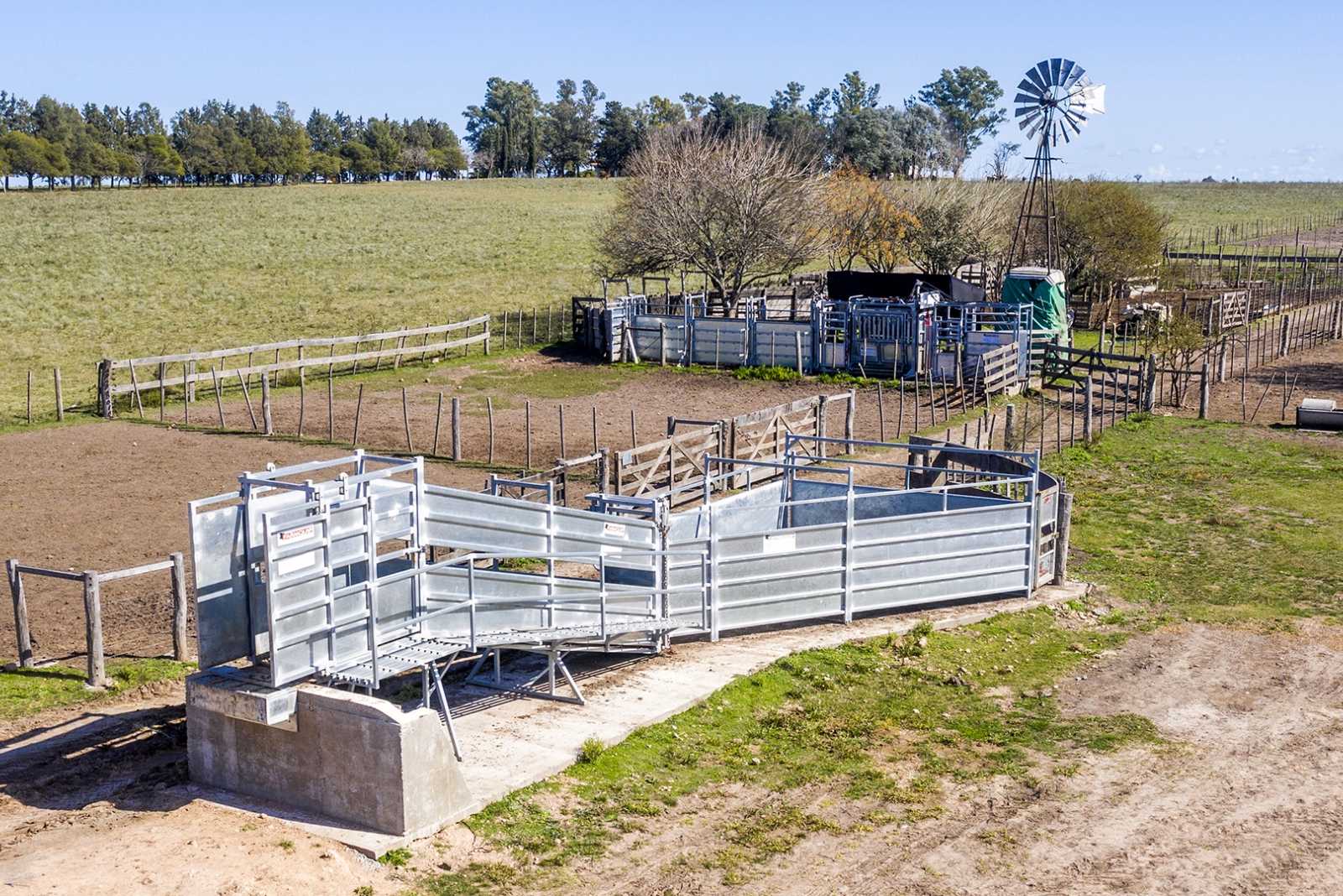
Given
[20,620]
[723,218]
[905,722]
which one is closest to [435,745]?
[905,722]

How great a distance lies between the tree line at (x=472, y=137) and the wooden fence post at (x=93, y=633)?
83.0 m

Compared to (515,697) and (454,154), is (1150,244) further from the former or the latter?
(454,154)

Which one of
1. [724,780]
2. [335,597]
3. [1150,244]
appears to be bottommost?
[724,780]

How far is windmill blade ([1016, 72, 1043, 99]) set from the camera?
42.8m

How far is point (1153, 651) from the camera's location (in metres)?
14.5

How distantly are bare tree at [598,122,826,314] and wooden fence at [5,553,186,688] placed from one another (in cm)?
2958

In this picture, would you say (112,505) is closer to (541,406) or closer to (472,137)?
(541,406)

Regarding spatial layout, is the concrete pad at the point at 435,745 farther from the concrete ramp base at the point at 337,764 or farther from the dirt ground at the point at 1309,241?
the dirt ground at the point at 1309,241

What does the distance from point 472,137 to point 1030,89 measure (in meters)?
139

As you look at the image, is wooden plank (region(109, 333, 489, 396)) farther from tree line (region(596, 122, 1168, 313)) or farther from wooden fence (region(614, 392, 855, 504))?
wooden fence (region(614, 392, 855, 504))

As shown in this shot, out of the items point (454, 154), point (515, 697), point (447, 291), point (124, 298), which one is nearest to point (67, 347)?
point (124, 298)

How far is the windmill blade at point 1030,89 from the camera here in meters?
42.8

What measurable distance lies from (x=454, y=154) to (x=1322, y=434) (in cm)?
13953

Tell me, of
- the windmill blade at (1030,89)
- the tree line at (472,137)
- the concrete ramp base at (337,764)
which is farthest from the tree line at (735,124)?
the concrete ramp base at (337,764)
